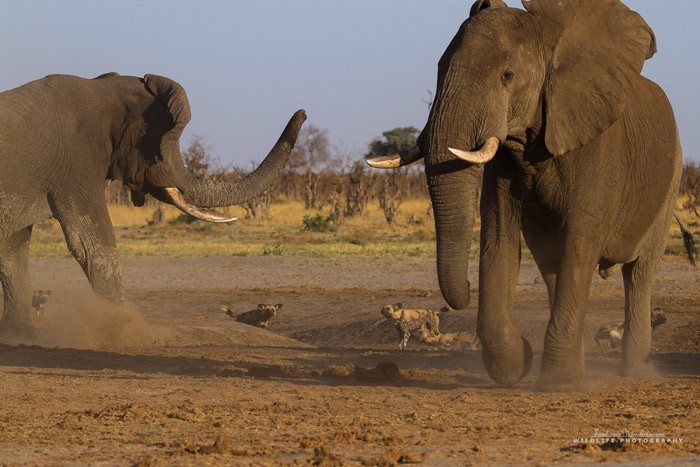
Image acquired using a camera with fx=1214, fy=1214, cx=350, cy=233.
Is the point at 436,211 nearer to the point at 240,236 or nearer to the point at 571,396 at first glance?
the point at 571,396

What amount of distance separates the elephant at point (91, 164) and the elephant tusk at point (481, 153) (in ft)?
15.4

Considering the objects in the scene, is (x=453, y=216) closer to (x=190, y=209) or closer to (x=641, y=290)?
(x=641, y=290)

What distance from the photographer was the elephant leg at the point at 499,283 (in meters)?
8.38

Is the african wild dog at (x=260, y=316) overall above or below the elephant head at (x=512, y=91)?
below

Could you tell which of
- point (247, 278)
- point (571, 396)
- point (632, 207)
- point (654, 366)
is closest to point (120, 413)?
point (571, 396)

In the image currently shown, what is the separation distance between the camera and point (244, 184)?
483 inches

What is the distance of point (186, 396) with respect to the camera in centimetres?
822

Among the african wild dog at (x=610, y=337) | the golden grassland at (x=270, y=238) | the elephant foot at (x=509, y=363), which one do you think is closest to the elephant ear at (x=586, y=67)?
the elephant foot at (x=509, y=363)

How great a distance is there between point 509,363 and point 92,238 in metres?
4.50

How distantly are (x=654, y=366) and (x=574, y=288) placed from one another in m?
2.50

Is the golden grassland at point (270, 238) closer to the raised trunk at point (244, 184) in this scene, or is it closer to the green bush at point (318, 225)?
the green bush at point (318, 225)

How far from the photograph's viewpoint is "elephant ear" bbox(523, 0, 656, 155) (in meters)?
7.98

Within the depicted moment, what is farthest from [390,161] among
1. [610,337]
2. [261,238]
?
[261,238]

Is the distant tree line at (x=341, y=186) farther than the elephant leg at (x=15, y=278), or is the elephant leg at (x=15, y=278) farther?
the distant tree line at (x=341, y=186)
